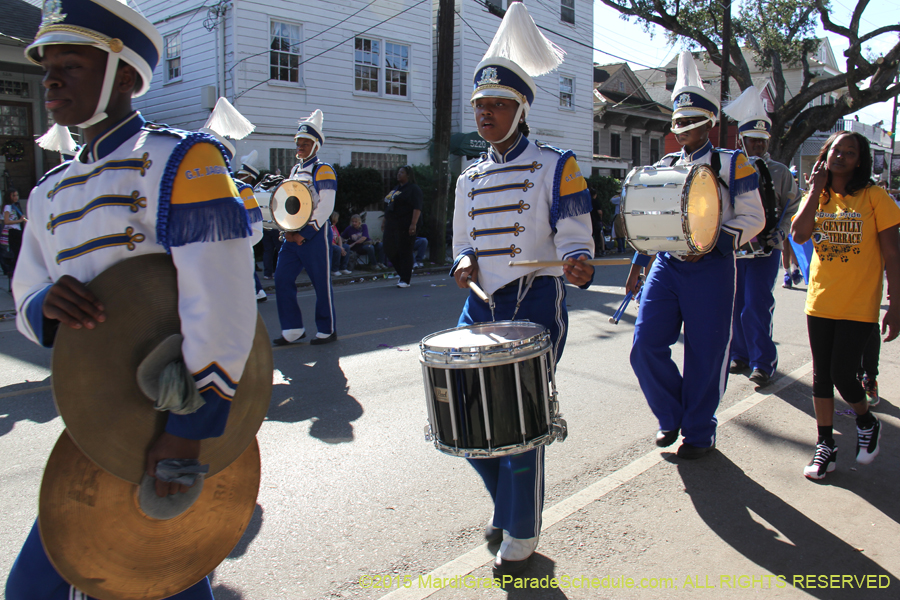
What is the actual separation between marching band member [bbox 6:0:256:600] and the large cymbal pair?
52 millimetres

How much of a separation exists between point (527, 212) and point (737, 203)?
193cm

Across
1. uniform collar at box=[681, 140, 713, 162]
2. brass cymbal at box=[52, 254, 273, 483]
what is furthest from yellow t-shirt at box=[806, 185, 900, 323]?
brass cymbal at box=[52, 254, 273, 483]

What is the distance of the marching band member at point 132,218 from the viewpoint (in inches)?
70.0

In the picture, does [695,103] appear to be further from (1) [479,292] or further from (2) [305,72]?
(2) [305,72]

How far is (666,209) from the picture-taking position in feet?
11.5

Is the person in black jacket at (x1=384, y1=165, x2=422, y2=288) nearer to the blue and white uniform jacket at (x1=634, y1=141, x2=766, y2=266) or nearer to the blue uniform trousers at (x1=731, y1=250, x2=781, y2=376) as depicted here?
the blue uniform trousers at (x1=731, y1=250, x2=781, y2=376)

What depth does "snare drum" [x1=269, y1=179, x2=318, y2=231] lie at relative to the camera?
295 inches

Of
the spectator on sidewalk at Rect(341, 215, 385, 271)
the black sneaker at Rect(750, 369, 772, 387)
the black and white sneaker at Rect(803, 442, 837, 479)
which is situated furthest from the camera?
the spectator on sidewalk at Rect(341, 215, 385, 271)

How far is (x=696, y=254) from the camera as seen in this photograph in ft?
12.1

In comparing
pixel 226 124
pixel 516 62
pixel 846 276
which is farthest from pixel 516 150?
pixel 226 124

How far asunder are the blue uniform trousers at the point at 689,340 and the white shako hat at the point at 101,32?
131 inches

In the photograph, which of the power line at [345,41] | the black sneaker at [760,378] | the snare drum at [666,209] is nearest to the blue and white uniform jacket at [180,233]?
the snare drum at [666,209]

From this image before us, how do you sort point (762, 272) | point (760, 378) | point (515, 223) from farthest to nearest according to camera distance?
point (762, 272)
point (760, 378)
point (515, 223)

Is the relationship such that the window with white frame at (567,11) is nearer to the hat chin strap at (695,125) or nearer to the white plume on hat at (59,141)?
the white plume on hat at (59,141)
